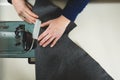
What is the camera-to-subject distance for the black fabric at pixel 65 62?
1.20 meters

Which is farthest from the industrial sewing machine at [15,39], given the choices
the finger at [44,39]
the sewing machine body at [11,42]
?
the finger at [44,39]

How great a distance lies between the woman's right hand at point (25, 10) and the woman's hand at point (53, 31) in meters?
0.07

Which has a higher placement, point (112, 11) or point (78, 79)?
point (112, 11)

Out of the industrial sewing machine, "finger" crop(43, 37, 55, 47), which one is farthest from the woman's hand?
the industrial sewing machine

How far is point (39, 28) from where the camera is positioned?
122 cm

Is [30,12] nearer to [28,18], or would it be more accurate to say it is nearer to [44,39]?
[28,18]

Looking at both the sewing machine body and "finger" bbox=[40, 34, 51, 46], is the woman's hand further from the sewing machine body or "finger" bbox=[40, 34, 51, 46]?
the sewing machine body

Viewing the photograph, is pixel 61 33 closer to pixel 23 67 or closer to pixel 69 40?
pixel 69 40

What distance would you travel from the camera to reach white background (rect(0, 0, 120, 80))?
4.36ft

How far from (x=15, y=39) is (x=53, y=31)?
11.2 inches

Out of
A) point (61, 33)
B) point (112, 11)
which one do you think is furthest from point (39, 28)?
point (112, 11)

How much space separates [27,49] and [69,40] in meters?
0.26

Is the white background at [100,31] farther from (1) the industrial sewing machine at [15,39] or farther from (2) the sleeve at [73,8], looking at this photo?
(2) the sleeve at [73,8]

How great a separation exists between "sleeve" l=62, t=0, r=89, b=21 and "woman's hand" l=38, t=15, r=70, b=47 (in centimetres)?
2
